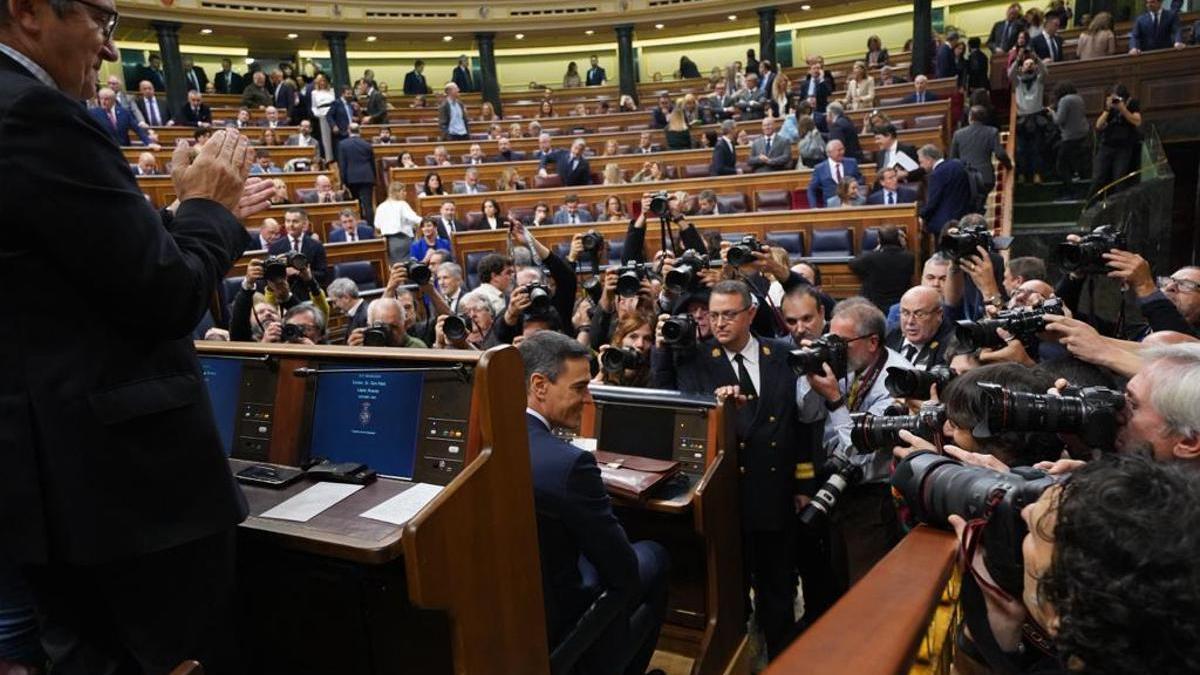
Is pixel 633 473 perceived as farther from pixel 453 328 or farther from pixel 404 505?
pixel 453 328

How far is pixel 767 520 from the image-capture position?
2.56 m

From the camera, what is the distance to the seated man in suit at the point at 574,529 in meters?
1.76

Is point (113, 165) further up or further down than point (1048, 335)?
further up

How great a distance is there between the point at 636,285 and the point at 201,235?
2133 mm

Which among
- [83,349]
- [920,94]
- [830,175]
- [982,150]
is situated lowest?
[83,349]

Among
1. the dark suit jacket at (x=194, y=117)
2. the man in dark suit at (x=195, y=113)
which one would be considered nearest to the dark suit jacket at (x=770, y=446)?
the man in dark suit at (x=195, y=113)

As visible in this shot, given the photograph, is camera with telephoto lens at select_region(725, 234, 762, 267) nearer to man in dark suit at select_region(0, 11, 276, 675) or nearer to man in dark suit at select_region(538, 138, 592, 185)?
man in dark suit at select_region(0, 11, 276, 675)

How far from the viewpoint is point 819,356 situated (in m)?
2.27

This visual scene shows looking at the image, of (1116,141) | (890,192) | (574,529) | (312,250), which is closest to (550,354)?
(574,529)

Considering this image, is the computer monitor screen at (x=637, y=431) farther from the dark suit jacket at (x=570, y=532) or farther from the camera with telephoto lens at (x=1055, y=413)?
the camera with telephoto lens at (x=1055, y=413)

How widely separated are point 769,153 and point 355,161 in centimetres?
479

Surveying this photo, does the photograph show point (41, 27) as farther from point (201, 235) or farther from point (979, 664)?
point (979, 664)

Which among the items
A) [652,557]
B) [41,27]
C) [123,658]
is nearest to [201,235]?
[41,27]

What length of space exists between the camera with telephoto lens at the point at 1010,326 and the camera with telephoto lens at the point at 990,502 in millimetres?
978
